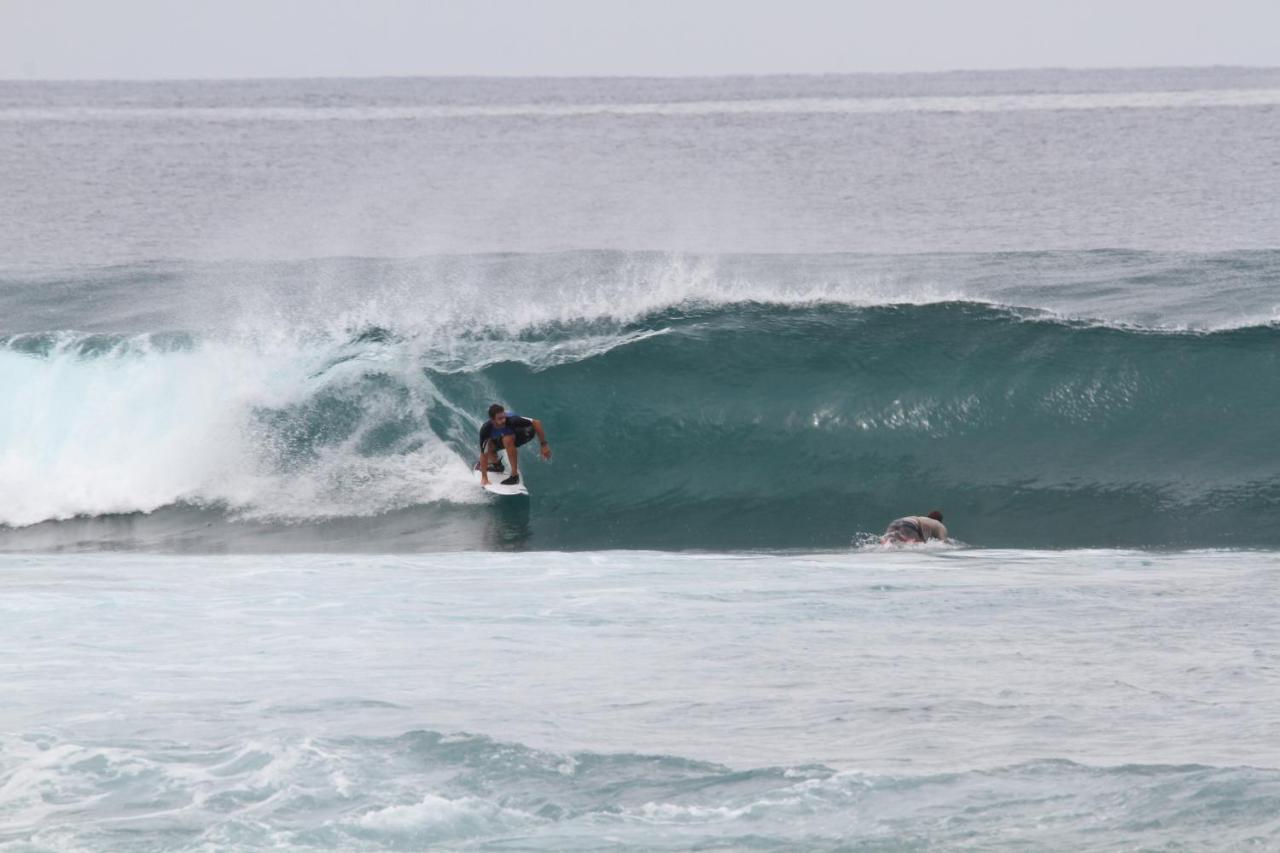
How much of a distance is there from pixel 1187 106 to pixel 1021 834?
9360 cm

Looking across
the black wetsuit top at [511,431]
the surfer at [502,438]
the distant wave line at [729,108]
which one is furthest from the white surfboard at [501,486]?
the distant wave line at [729,108]

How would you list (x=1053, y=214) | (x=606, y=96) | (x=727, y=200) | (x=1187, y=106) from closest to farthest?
(x=1053, y=214)
(x=727, y=200)
(x=1187, y=106)
(x=606, y=96)

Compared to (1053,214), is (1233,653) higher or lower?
lower

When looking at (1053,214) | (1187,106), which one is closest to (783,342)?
(1053,214)

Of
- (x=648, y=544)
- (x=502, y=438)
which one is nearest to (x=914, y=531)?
(x=648, y=544)

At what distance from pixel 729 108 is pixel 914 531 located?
303ft

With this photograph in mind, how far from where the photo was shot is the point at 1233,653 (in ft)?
35.0

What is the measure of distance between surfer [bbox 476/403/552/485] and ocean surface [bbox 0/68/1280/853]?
48 centimetres

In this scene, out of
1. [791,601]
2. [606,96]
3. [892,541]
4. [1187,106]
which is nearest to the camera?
[791,601]

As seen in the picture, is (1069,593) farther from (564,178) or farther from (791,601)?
(564,178)

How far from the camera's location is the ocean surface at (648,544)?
8516mm

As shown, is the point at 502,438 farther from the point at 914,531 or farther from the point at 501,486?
the point at 914,531

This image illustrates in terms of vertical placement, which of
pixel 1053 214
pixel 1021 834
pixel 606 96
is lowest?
pixel 1021 834

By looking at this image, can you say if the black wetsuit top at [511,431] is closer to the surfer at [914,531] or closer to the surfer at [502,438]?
the surfer at [502,438]
